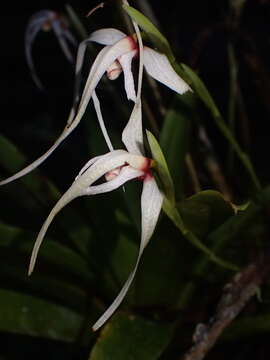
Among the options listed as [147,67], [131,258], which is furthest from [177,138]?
[147,67]

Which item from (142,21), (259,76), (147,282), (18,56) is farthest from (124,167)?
(18,56)

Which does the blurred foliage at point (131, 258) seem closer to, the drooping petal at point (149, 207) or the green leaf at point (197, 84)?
the green leaf at point (197, 84)

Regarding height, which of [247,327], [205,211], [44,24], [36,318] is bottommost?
[247,327]

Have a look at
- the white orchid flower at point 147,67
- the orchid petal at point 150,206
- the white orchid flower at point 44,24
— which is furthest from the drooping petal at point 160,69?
the white orchid flower at point 44,24

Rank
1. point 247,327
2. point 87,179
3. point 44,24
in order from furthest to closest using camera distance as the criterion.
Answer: point 44,24 → point 247,327 → point 87,179

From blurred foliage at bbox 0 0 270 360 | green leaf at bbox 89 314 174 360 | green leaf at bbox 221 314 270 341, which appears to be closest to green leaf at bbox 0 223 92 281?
blurred foliage at bbox 0 0 270 360

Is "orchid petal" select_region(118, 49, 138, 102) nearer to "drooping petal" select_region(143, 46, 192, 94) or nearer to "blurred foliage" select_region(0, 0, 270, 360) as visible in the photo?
"drooping petal" select_region(143, 46, 192, 94)

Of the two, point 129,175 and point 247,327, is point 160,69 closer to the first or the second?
point 129,175
